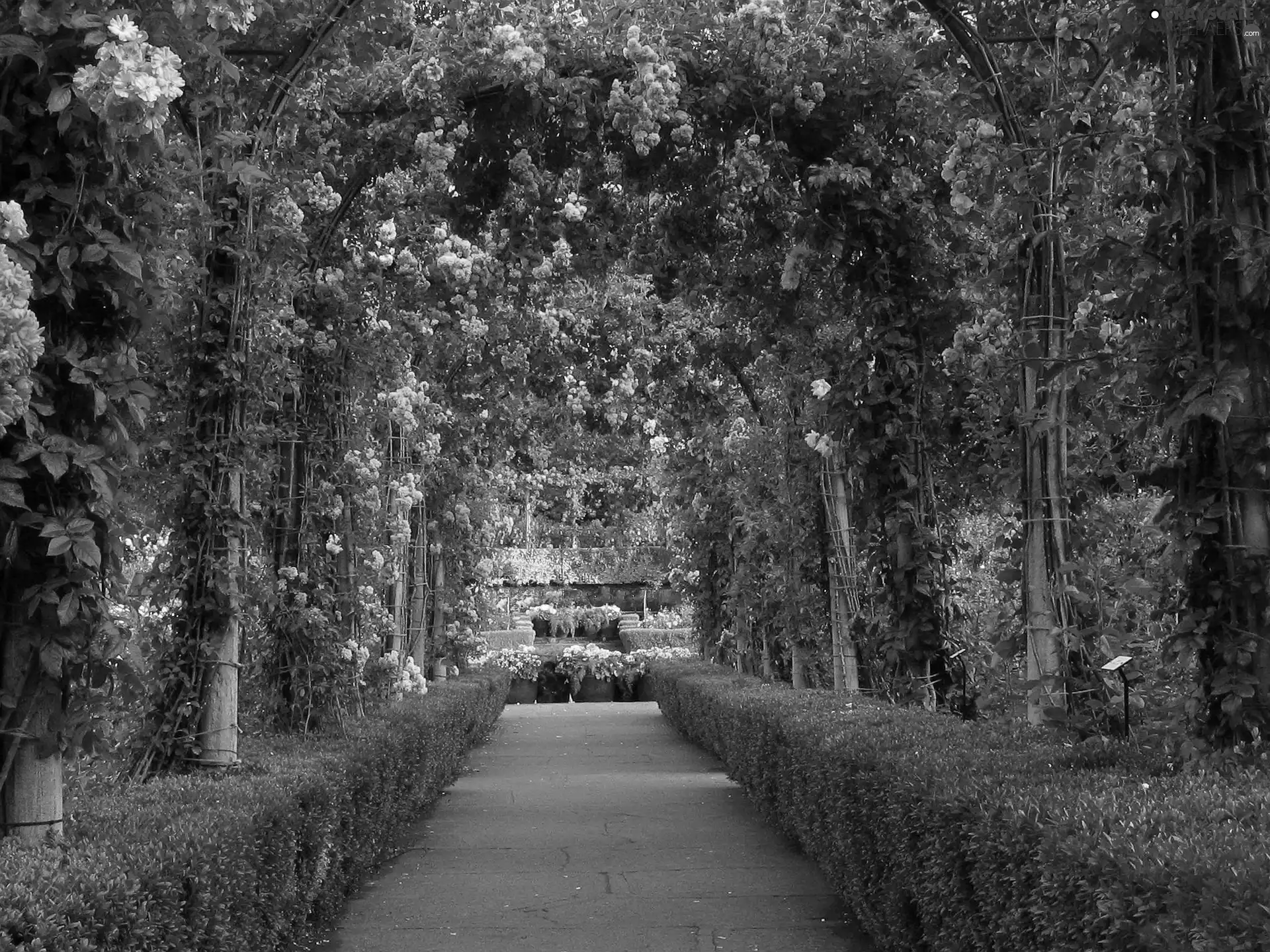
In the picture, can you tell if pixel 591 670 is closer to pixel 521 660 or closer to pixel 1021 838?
pixel 521 660

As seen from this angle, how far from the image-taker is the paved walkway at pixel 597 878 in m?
5.53

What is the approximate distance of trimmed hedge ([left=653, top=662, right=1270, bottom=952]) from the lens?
2.39 meters

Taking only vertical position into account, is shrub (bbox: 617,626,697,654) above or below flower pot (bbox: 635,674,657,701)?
above

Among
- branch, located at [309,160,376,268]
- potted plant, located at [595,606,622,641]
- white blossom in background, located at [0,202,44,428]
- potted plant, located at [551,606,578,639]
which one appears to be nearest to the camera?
white blossom in background, located at [0,202,44,428]

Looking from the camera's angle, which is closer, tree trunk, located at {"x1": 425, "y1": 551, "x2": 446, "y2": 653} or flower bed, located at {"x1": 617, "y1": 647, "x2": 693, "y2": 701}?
tree trunk, located at {"x1": 425, "y1": 551, "x2": 446, "y2": 653}

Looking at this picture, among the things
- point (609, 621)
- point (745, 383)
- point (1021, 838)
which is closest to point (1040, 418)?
point (1021, 838)

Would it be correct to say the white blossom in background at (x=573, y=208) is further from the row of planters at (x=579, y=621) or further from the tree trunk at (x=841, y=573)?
the row of planters at (x=579, y=621)

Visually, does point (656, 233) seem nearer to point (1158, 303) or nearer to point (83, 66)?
point (1158, 303)

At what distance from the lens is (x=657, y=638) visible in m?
23.3

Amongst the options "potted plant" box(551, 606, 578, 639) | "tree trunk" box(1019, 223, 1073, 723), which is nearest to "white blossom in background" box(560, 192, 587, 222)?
"tree trunk" box(1019, 223, 1073, 723)

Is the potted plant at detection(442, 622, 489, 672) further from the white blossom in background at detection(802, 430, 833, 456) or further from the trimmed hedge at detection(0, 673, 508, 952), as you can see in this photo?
the white blossom in background at detection(802, 430, 833, 456)

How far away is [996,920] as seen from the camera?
11.2 feet

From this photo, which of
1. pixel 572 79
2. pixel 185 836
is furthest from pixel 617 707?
pixel 185 836

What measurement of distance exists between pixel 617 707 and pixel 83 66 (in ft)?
58.2
